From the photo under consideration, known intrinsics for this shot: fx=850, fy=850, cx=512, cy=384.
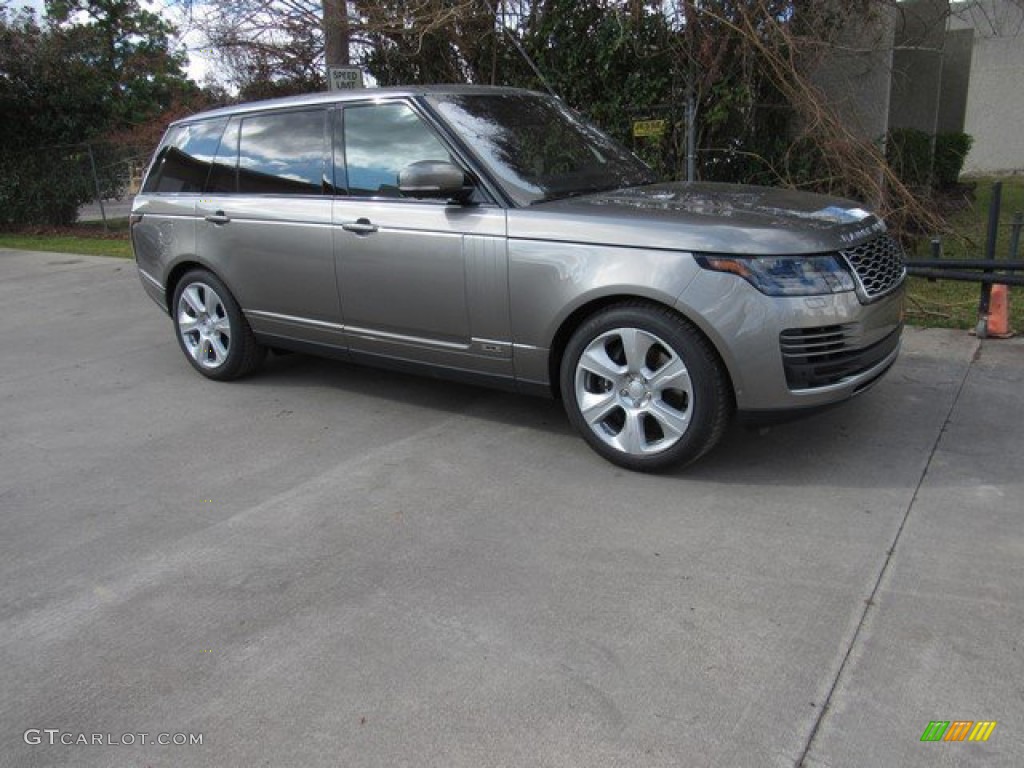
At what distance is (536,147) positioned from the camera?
4.70 metres

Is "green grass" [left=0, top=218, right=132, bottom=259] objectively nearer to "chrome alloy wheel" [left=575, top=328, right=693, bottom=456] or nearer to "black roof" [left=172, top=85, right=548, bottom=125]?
"black roof" [left=172, top=85, right=548, bottom=125]

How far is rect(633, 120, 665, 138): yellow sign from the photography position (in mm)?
8703

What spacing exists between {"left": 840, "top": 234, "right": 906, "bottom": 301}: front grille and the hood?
0.18ft

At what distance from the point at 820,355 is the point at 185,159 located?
441 centimetres

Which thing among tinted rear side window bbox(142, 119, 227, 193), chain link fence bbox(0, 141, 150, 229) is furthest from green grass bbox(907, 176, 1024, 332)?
chain link fence bbox(0, 141, 150, 229)

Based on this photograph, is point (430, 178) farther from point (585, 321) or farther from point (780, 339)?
point (780, 339)

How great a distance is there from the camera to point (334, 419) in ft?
16.7

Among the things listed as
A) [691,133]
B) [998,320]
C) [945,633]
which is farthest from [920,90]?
[945,633]

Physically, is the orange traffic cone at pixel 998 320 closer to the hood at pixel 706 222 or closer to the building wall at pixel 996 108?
the hood at pixel 706 222

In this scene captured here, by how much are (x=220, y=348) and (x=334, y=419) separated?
4.06ft

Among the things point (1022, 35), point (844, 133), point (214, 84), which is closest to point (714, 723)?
point (844, 133)

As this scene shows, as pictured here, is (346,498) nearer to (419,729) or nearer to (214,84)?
(419,729)

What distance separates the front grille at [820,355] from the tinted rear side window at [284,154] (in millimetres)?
2811

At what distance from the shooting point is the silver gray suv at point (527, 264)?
368cm
